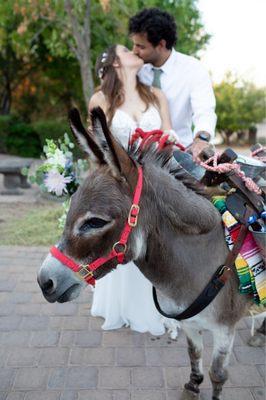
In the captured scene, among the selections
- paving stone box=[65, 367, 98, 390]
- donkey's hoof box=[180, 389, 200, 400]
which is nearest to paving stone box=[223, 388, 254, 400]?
donkey's hoof box=[180, 389, 200, 400]

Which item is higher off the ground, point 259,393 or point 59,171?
point 59,171

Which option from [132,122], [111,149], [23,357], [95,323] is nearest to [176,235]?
[111,149]

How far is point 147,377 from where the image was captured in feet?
9.72

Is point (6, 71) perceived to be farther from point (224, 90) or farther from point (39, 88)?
point (224, 90)

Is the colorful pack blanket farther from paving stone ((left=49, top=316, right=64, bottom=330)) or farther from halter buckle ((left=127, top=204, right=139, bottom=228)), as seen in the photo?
paving stone ((left=49, top=316, right=64, bottom=330))

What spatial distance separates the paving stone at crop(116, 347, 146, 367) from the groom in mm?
1817

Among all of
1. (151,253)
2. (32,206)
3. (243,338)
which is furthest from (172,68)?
(32,206)

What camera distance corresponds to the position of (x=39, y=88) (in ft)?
63.2

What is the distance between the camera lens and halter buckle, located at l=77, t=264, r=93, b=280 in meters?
1.79

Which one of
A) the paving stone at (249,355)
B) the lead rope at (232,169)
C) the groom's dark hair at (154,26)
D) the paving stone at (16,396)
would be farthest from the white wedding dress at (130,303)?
the groom's dark hair at (154,26)

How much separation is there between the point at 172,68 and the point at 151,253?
1843 millimetres

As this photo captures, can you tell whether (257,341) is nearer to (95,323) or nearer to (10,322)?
(95,323)

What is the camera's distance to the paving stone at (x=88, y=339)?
3395 mm

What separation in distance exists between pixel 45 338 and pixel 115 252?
81.7 inches
